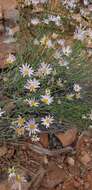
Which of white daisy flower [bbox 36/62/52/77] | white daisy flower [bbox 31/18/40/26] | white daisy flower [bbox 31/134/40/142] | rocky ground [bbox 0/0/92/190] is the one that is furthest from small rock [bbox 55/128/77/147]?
white daisy flower [bbox 31/18/40/26]

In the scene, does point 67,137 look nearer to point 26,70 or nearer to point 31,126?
point 31,126

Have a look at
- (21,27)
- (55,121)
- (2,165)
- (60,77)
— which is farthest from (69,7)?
(2,165)

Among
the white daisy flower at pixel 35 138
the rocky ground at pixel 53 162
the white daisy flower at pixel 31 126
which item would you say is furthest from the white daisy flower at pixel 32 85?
the rocky ground at pixel 53 162

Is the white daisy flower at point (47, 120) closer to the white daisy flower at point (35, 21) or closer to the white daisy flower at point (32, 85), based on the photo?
the white daisy flower at point (32, 85)

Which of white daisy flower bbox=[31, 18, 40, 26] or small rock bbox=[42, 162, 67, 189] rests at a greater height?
white daisy flower bbox=[31, 18, 40, 26]

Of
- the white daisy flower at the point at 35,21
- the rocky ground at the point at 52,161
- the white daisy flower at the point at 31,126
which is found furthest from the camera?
the white daisy flower at the point at 35,21

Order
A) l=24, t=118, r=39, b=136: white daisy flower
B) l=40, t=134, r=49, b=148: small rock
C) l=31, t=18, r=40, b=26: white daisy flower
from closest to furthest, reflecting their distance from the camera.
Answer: l=24, t=118, r=39, b=136: white daisy flower, l=40, t=134, r=49, b=148: small rock, l=31, t=18, r=40, b=26: white daisy flower

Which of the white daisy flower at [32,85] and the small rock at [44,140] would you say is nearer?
the white daisy flower at [32,85]

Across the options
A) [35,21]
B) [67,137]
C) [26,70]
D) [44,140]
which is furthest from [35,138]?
[35,21]

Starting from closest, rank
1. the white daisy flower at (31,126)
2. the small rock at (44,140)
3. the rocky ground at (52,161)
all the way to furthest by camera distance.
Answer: the white daisy flower at (31,126) < the rocky ground at (52,161) < the small rock at (44,140)

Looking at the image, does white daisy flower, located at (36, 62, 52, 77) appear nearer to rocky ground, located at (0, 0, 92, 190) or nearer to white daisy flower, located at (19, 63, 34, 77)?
white daisy flower, located at (19, 63, 34, 77)

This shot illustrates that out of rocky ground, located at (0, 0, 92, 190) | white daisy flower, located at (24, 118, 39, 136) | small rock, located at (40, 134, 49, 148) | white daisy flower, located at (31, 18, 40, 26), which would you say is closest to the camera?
white daisy flower, located at (24, 118, 39, 136)

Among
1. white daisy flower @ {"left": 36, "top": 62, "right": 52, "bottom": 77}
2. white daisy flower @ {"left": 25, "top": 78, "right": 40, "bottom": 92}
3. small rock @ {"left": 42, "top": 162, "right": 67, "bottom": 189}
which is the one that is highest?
white daisy flower @ {"left": 36, "top": 62, "right": 52, "bottom": 77}
